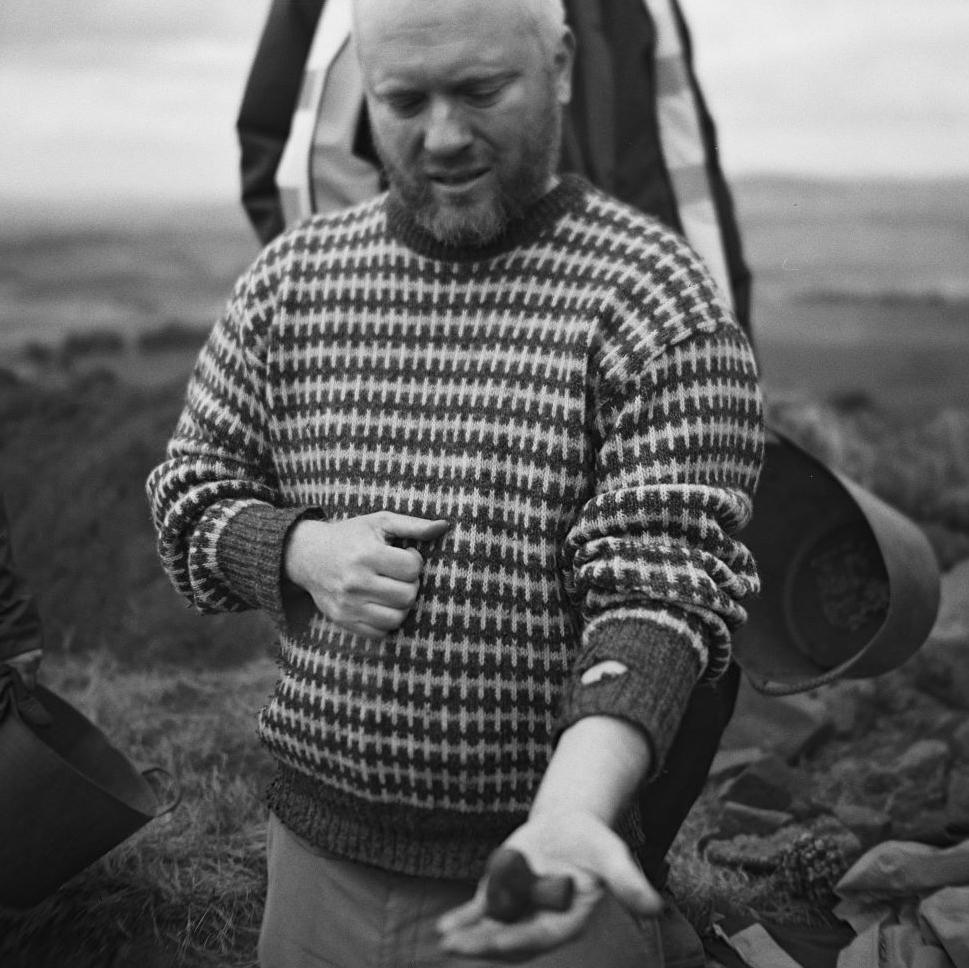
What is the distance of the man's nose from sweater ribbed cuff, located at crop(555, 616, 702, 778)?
51 centimetres

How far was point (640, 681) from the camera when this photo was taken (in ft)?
3.98

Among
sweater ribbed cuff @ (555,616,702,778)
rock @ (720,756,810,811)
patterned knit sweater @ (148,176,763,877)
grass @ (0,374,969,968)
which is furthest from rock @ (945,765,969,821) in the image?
sweater ribbed cuff @ (555,616,702,778)

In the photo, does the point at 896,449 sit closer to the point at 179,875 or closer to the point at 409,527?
the point at 179,875

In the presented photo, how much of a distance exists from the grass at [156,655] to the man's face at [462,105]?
1.31 meters

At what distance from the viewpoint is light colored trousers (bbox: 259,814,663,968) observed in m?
1.44

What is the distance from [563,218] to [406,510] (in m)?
0.37

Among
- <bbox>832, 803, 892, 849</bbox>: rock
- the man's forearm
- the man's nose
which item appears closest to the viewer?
the man's forearm

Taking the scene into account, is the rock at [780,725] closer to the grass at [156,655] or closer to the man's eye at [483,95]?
the grass at [156,655]

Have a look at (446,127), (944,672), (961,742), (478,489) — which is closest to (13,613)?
(478,489)

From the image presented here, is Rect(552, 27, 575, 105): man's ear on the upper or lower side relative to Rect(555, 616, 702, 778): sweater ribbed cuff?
upper

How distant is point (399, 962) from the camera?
4.83 feet

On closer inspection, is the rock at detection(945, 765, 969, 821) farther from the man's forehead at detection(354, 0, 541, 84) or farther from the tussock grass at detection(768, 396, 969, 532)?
the man's forehead at detection(354, 0, 541, 84)

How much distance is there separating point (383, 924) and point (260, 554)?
425 mm

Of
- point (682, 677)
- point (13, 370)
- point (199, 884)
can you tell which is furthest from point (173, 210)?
point (682, 677)
